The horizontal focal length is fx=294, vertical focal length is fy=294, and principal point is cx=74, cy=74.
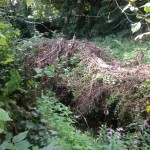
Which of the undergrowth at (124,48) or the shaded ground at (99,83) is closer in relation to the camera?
the shaded ground at (99,83)

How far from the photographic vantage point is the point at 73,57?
636 cm

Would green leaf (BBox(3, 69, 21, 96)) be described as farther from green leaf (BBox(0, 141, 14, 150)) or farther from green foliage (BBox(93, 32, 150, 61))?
green foliage (BBox(93, 32, 150, 61))

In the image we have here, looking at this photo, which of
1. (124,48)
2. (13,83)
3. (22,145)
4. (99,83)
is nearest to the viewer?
(22,145)

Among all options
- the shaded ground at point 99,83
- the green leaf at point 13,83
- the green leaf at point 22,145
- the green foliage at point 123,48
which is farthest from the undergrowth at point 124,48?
the green leaf at point 22,145

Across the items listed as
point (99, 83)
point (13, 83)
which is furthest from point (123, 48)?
point (13, 83)

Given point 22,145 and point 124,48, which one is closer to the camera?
point 22,145

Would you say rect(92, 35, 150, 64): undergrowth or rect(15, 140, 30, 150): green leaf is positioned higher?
rect(15, 140, 30, 150): green leaf

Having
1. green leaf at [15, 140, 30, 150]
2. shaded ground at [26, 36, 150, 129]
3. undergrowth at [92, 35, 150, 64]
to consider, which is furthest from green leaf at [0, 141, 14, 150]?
undergrowth at [92, 35, 150, 64]

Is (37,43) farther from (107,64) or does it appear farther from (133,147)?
(133,147)

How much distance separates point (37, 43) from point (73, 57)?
828 millimetres

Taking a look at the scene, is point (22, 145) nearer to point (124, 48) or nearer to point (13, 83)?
point (13, 83)

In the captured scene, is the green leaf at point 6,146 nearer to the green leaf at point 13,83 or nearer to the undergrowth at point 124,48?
the green leaf at point 13,83

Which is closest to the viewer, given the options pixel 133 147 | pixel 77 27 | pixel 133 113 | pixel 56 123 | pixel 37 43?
pixel 56 123

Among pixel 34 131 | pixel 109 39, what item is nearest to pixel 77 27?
pixel 109 39
